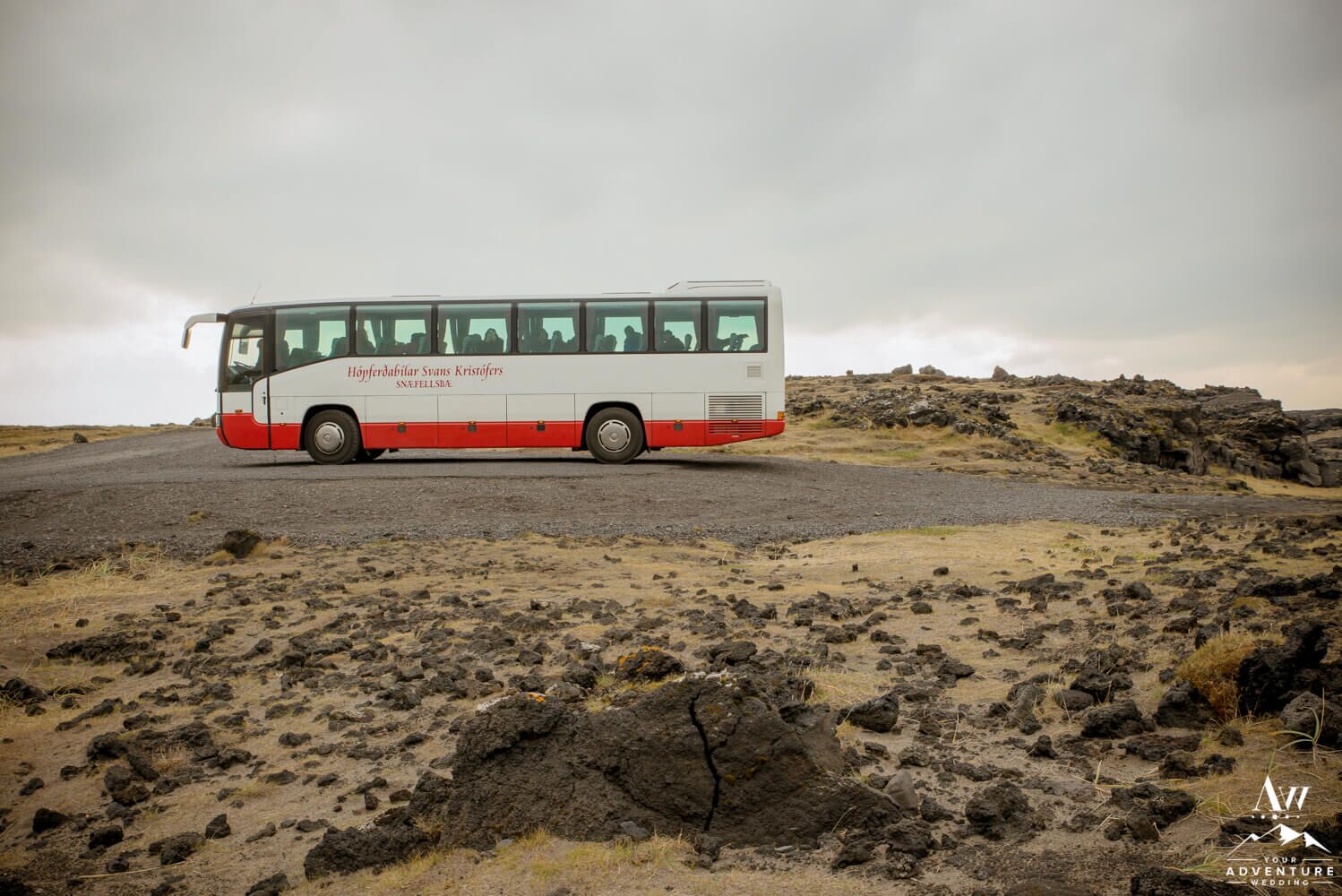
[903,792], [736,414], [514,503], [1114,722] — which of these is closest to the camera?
[903,792]

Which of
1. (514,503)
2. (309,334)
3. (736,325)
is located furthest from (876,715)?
(309,334)

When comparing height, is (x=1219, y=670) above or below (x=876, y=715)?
above

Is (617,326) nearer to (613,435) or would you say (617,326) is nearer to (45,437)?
(613,435)

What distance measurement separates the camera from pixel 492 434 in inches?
863

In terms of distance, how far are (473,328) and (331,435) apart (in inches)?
165

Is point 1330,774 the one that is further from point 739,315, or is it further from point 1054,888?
point 739,315

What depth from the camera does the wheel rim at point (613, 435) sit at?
2200 cm

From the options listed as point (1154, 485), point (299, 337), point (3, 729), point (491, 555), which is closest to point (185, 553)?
point (491, 555)

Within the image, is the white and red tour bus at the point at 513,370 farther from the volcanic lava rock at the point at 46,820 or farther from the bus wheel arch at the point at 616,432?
the volcanic lava rock at the point at 46,820

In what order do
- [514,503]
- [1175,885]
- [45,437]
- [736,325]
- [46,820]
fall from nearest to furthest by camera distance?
1. [1175,885]
2. [46,820]
3. [514,503]
4. [736,325]
5. [45,437]

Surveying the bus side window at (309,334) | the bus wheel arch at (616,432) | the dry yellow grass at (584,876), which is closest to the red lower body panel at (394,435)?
the bus side window at (309,334)

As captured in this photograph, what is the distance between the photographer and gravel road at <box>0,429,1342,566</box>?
542 inches

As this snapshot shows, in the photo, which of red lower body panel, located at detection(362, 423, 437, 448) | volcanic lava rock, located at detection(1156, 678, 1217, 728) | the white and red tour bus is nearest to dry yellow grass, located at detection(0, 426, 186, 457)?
the white and red tour bus

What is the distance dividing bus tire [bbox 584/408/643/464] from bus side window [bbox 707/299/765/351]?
2528mm
